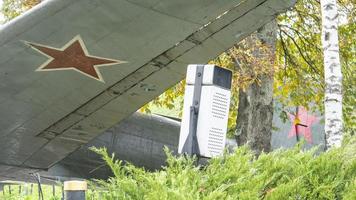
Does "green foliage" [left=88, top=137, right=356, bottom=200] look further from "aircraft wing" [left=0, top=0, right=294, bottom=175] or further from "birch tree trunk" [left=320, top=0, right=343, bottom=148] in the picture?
"birch tree trunk" [left=320, top=0, right=343, bottom=148]

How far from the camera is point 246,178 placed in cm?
333

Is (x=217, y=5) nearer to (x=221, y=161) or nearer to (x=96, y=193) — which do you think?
(x=221, y=161)

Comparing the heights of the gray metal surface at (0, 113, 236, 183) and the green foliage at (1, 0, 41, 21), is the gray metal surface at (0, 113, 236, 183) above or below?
below

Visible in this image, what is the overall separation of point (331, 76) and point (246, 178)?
4.97 meters

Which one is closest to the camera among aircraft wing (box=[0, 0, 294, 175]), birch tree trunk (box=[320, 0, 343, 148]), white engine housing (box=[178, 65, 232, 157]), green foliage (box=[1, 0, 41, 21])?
white engine housing (box=[178, 65, 232, 157])

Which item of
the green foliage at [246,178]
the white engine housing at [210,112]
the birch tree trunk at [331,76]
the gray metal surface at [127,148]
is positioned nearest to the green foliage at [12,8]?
the gray metal surface at [127,148]

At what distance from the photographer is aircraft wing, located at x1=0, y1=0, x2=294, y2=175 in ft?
15.6

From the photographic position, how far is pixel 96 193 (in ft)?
10.8

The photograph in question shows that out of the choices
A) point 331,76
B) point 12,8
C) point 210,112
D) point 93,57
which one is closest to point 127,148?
→ point 331,76

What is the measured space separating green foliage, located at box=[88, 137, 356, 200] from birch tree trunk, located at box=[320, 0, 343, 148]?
3.84 meters

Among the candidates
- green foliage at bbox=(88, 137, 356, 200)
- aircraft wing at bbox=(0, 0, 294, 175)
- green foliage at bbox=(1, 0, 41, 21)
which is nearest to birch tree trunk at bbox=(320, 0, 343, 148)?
aircraft wing at bbox=(0, 0, 294, 175)

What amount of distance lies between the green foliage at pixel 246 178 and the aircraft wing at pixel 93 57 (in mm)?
1666

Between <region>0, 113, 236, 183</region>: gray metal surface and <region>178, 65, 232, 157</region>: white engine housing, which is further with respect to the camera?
<region>0, 113, 236, 183</region>: gray metal surface

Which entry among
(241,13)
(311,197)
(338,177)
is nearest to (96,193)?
(311,197)
